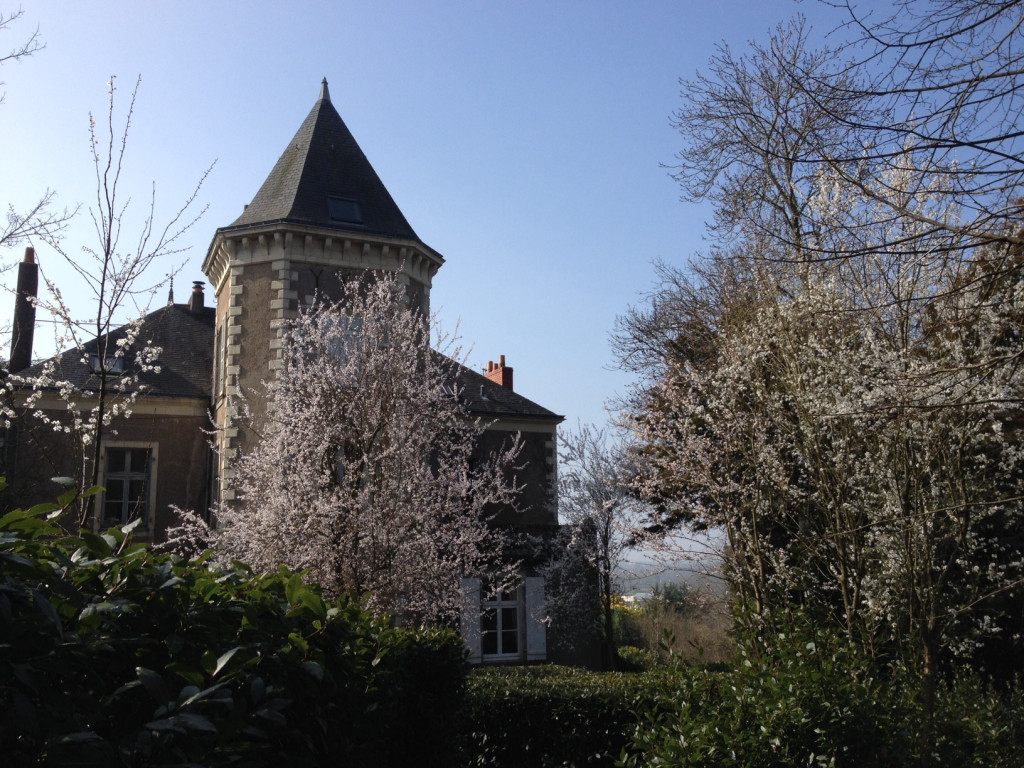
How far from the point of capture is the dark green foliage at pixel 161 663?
83.9 inches

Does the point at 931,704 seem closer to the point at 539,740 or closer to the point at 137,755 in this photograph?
the point at 539,740

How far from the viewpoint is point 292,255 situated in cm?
1628

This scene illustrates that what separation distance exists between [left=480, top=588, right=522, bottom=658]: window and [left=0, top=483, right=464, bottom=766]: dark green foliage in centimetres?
1589

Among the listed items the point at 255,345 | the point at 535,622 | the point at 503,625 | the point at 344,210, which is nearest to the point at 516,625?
the point at 503,625

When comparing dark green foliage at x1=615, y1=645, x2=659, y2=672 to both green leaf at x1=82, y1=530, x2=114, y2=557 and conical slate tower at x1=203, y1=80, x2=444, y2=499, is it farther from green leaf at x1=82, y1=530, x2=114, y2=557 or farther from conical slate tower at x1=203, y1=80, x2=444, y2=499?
green leaf at x1=82, y1=530, x2=114, y2=557

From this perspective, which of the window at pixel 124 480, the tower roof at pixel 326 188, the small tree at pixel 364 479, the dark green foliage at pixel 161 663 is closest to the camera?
the dark green foliage at pixel 161 663

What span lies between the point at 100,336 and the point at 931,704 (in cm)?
611

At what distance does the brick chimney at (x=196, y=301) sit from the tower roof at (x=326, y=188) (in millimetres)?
5602

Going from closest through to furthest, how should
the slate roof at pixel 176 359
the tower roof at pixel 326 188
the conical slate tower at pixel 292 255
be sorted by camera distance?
the conical slate tower at pixel 292 255 → the tower roof at pixel 326 188 → the slate roof at pixel 176 359

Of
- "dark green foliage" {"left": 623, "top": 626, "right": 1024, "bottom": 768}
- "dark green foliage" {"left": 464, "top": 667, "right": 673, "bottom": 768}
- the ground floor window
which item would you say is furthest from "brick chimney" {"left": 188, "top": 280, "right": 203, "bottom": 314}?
"dark green foliage" {"left": 623, "top": 626, "right": 1024, "bottom": 768}

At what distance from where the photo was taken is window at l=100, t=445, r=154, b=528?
720 inches

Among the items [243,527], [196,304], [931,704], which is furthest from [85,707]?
[196,304]

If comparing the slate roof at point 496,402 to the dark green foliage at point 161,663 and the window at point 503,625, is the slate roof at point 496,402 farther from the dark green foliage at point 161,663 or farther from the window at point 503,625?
the dark green foliage at point 161,663

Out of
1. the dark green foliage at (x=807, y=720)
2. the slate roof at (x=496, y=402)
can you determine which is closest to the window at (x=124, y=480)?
the slate roof at (x=496, y=402)
